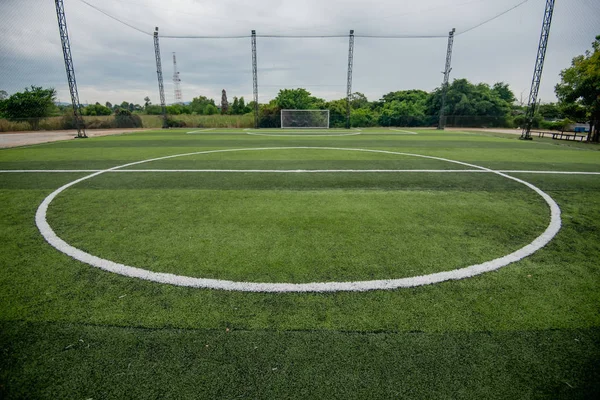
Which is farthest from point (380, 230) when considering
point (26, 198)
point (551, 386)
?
point (26, 198)

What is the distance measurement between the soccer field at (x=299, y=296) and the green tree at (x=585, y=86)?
1972 centimetres

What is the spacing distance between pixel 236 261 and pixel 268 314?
0.94 m

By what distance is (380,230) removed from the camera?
4.04m

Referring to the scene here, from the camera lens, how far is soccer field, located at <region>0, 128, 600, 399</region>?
6.06ft

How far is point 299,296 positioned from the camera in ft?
8.54

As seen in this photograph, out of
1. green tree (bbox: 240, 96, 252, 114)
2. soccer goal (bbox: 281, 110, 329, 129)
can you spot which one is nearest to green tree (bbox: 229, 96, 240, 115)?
green tree (bbox: 240, 96, 252, 114)

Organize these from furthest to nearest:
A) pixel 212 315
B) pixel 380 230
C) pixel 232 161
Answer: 1. pixel 232 161
2. pixel 380 230
3. pixel 212 315

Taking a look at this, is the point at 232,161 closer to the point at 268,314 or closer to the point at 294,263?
the point at 294,263

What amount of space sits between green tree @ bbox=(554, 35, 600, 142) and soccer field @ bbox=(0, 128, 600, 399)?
19.7 metres

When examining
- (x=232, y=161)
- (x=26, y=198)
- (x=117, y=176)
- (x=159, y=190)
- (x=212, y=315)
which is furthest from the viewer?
(x=232, y=161)

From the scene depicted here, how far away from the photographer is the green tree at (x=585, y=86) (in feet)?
62.1

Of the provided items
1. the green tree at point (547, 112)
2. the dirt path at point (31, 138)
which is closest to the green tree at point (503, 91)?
the green tree at point (547, 112)

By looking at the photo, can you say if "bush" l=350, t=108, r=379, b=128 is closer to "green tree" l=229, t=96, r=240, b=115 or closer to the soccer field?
"green tree" l=229, t=96, r=240, b=115

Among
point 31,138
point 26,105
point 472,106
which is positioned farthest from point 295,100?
point 26,105
